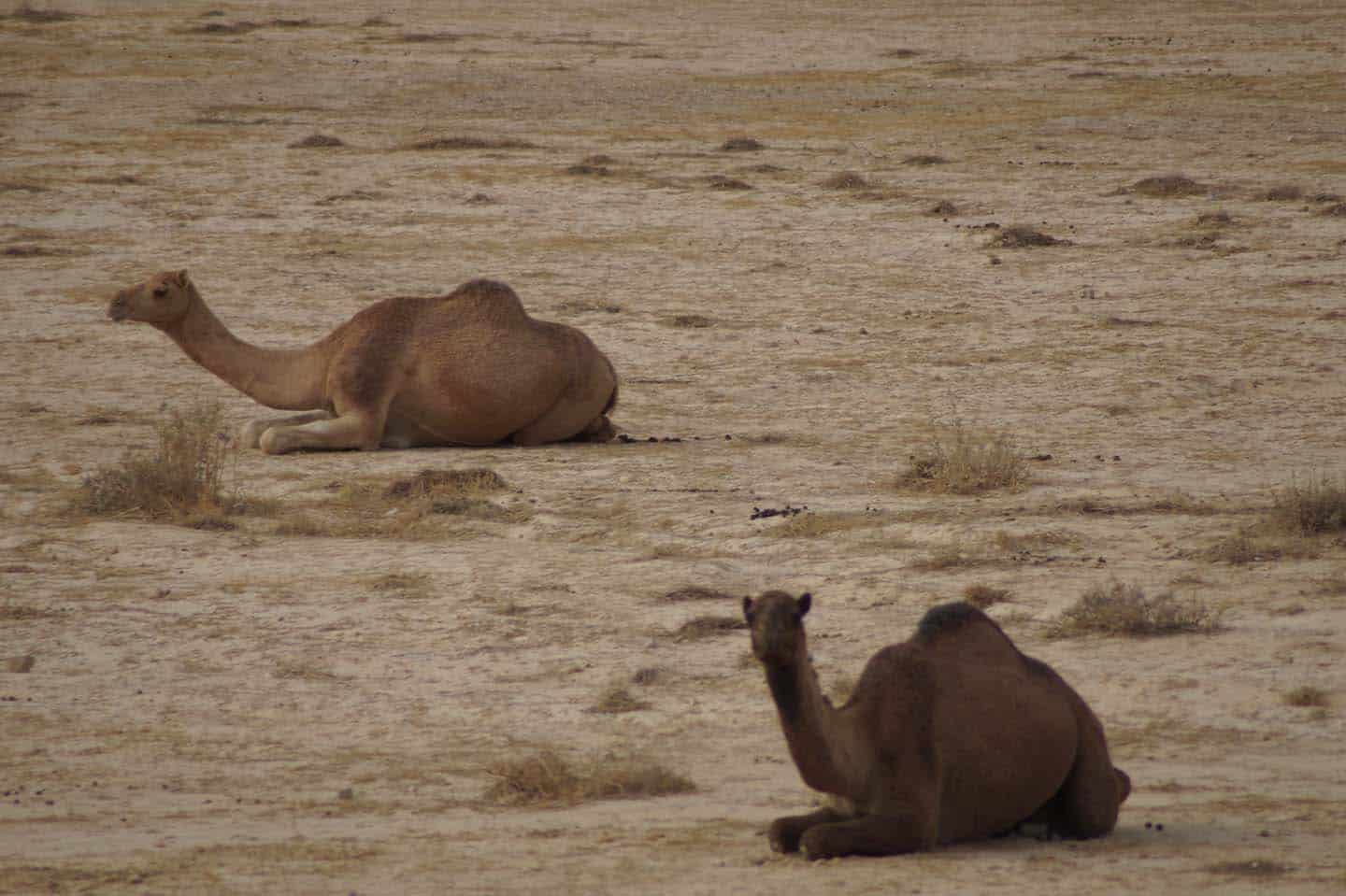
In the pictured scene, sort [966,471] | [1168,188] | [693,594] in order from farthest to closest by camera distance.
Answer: [1168,188] < [966,471] < [693,594]

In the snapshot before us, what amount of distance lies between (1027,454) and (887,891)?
719cm

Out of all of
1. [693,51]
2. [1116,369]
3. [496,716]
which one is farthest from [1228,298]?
[693,51]

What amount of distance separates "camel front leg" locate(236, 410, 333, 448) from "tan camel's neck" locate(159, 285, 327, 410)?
0.06 m

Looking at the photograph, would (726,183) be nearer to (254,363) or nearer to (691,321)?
(691,321)

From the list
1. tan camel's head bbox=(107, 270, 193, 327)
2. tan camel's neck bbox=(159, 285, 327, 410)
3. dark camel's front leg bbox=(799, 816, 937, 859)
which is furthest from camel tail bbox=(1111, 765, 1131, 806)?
tan camel's head bbox=(107, 270, 193, 327)

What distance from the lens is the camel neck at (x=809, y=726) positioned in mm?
5695

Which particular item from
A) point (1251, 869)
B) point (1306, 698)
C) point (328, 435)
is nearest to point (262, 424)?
point (328, 435)

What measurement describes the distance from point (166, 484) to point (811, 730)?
6.34 meters

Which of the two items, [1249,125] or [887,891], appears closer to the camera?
[887,891]

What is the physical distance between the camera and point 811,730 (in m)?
5.81

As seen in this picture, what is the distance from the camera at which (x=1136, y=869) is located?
20.2 feet

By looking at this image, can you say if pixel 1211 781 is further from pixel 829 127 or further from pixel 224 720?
pixel 829 127

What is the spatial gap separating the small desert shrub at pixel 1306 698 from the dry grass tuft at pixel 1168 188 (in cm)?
1475

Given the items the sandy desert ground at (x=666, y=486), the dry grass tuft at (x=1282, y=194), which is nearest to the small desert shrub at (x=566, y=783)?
the sandy desert ground at (x=666, y=486)
